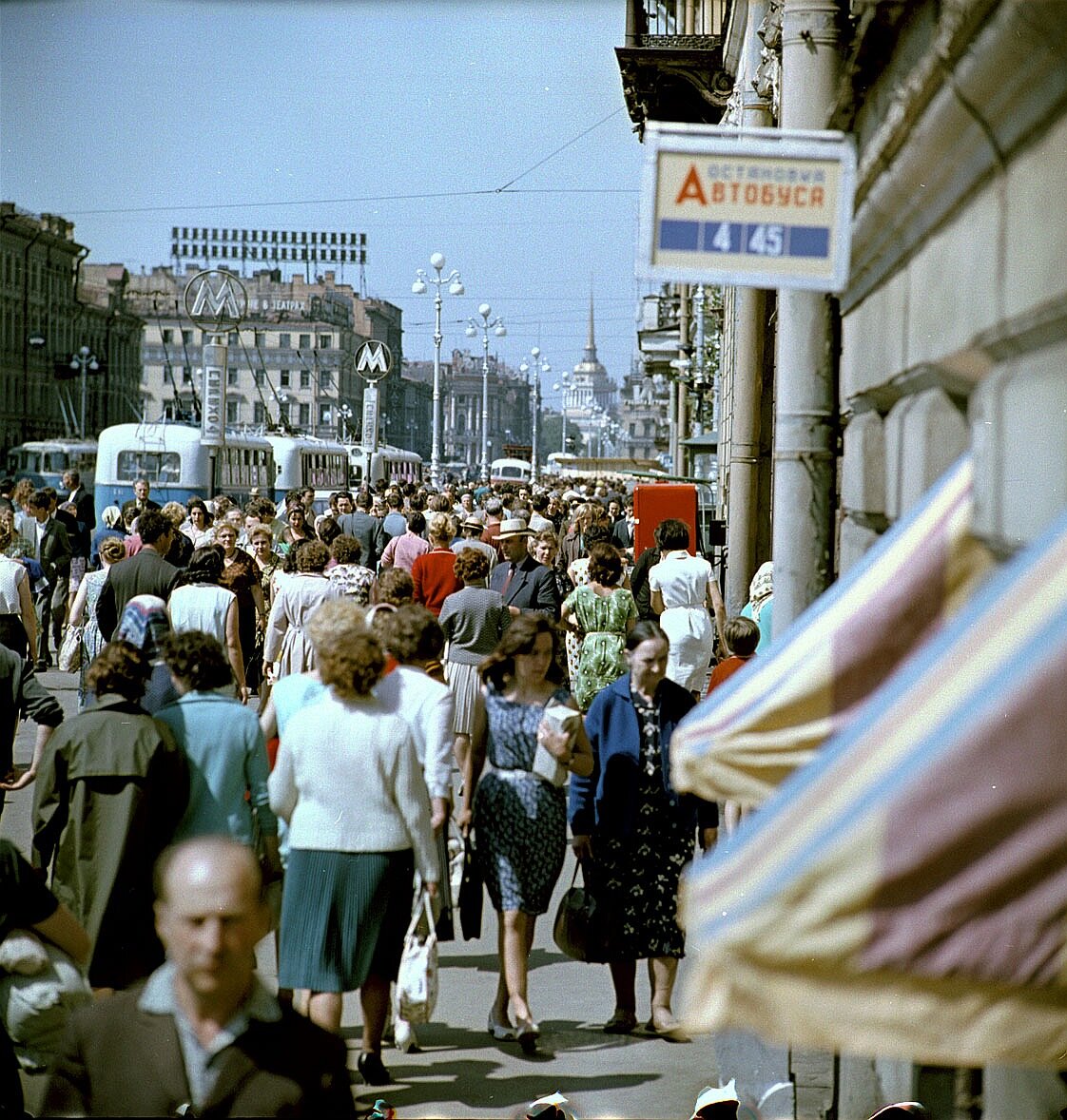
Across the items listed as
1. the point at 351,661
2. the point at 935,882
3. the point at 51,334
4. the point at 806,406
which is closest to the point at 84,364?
the point at 51,334

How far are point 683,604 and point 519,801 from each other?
4.32 meters

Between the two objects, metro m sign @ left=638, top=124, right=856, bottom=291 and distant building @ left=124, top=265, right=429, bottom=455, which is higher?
distant building @ left=124, top=265, right=429, bottom=455

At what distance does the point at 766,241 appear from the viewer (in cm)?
449

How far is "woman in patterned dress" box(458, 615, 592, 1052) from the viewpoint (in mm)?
7309

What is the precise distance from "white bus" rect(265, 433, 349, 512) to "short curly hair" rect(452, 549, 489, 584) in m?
29.7

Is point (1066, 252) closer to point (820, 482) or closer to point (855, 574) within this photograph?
point (855, 574)

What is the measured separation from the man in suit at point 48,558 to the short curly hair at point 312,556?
321 inches

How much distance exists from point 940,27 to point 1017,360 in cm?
104

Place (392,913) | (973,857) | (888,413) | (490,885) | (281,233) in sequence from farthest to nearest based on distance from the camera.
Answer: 1. (281,233)
2. (490,885)
3. (392,913)
4. (888,413)
5. (973,857)

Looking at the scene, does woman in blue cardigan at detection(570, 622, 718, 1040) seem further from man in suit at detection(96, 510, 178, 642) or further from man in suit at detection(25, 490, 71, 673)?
man in suit at detection(25, 490, 71, 673)

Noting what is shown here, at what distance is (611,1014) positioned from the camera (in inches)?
311

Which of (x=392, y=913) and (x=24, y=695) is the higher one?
(x=24, y=695)

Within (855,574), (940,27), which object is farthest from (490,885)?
(940,27)

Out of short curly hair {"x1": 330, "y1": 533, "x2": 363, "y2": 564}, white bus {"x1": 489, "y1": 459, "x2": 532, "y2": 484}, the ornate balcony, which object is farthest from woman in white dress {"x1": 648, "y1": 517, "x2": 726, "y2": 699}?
white bus {"x1": 489, "y1": 459, "x2": 532, "y2": 484}
